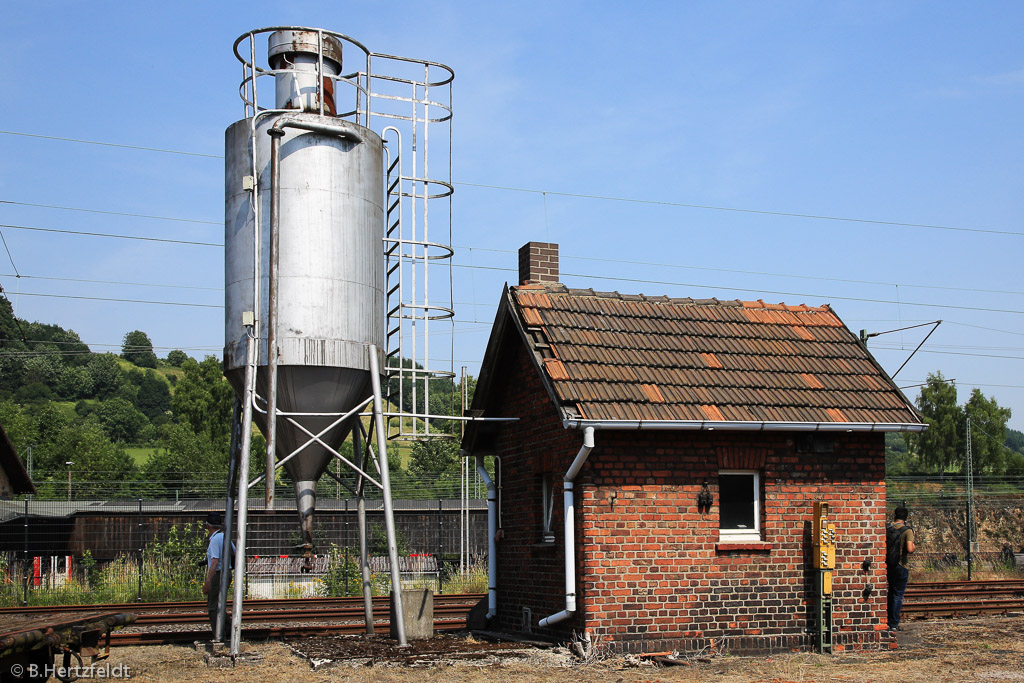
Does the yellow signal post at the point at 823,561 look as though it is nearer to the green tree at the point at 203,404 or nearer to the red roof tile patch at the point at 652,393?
the red roof tile patch at the point at 652,393

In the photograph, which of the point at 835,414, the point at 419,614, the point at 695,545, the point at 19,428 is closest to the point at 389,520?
the point at 419,614

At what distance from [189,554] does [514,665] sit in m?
14.8

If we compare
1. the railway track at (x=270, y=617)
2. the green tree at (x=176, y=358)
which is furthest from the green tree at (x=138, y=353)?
the railway track at (x=270, y=617)

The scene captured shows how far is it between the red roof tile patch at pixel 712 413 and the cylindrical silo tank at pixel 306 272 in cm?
429

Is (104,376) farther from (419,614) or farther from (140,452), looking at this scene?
(419,614)

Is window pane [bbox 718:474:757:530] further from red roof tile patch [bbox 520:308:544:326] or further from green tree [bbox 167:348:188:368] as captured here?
green tree [bbox 167:348:188:368]

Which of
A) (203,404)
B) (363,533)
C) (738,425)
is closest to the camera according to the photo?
(738,425)

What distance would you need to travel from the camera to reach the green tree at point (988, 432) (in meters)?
62.7

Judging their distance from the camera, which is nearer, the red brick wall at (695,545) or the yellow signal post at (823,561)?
the red brick wall at (695,545)

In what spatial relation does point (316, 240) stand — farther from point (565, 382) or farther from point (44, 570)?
point (44, 570)

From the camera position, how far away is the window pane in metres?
12.0

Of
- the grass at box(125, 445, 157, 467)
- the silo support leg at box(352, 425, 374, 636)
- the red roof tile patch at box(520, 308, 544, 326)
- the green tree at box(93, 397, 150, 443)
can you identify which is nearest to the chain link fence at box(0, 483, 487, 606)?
A: the silo support leg at box(352, 425, 374, 636)

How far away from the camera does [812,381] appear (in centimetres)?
1265

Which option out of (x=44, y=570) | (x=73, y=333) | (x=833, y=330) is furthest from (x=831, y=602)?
(x=73, y=333)
